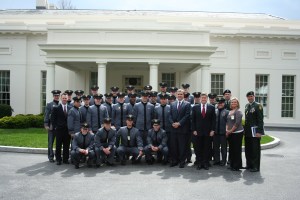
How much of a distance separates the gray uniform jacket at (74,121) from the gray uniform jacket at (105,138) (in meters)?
0.70

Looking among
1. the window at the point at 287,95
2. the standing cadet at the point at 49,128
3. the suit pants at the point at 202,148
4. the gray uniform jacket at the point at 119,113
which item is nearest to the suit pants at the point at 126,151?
the gray uniform jacket at the point at 119,113

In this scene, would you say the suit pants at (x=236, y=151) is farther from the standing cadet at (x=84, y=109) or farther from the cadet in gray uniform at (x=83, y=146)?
the standing cadet at (x=84, y=109)

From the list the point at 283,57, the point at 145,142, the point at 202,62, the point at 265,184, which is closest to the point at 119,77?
the point at 202,62

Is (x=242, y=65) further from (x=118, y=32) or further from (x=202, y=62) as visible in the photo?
(x=118, y=32)

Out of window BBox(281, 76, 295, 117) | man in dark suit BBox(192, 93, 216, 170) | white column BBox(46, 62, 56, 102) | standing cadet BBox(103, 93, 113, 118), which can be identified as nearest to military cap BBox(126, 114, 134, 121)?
standing cadet BBox(103, 93, 113, 118)

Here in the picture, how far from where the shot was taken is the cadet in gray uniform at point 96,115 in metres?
9.88

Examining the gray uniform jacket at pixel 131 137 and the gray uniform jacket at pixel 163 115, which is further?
the gray uniform jacket at pixel 163 115

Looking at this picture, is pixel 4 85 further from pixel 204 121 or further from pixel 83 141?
pixel 204 121

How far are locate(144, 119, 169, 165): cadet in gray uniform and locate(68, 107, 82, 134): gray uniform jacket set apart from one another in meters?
2.05

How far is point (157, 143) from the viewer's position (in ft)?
31.5

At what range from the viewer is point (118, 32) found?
63.2 ft

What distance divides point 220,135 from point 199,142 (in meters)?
0.79

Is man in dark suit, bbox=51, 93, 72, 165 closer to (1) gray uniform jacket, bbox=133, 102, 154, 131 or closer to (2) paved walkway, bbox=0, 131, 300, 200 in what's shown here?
(2) paved walkway, bbox=0, 131, 300, 200

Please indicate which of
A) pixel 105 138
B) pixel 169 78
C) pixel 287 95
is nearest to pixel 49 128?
pixel 105 138
